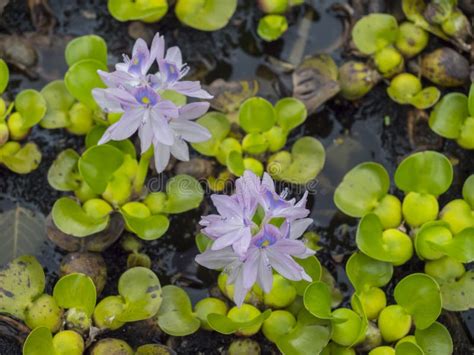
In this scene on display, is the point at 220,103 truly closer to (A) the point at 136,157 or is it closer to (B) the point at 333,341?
(A) the point at 136,157

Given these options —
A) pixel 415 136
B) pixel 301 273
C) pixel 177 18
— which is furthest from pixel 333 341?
pixel 177 18

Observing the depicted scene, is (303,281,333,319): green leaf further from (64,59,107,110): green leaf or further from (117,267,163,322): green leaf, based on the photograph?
(64,59,107,110): green leaf

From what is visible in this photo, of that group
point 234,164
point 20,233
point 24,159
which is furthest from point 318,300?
point 24,159

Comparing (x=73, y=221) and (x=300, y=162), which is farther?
(x=300, y=162)

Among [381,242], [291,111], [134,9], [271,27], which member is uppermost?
[134,9]

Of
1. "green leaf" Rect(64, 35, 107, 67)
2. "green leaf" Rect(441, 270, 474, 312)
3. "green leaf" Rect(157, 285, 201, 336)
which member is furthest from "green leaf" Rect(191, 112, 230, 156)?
"green leaf" Rect(441, 270, 474, 312)

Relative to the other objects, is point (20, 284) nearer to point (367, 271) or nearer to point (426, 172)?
point (367, 271)
